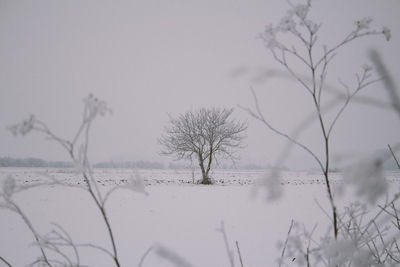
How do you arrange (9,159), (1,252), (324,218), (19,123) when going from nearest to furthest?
(19,123) < (1,252) < (324,218) < (9,159)

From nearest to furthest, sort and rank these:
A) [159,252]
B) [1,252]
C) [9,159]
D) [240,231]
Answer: [159,252]
[1,252]
[240,231]
[9,159]

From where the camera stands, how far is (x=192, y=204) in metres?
8.08

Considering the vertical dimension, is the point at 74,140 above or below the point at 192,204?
above

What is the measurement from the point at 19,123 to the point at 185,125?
1941cm

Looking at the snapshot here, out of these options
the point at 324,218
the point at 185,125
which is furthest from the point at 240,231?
the point at 185,125

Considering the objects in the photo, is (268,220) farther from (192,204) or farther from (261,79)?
(261,79)

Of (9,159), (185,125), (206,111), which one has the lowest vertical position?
(9,159)

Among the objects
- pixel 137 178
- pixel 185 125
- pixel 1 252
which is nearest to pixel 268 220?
pixel 1 252

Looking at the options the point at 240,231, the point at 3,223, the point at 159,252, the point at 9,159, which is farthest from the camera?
the point at 9,159

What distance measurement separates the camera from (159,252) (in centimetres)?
45

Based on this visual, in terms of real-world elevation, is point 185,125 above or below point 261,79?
above

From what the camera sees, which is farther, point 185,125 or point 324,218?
point 185,125

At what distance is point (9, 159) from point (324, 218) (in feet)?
275

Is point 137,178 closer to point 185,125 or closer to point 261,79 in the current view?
point 261,79
